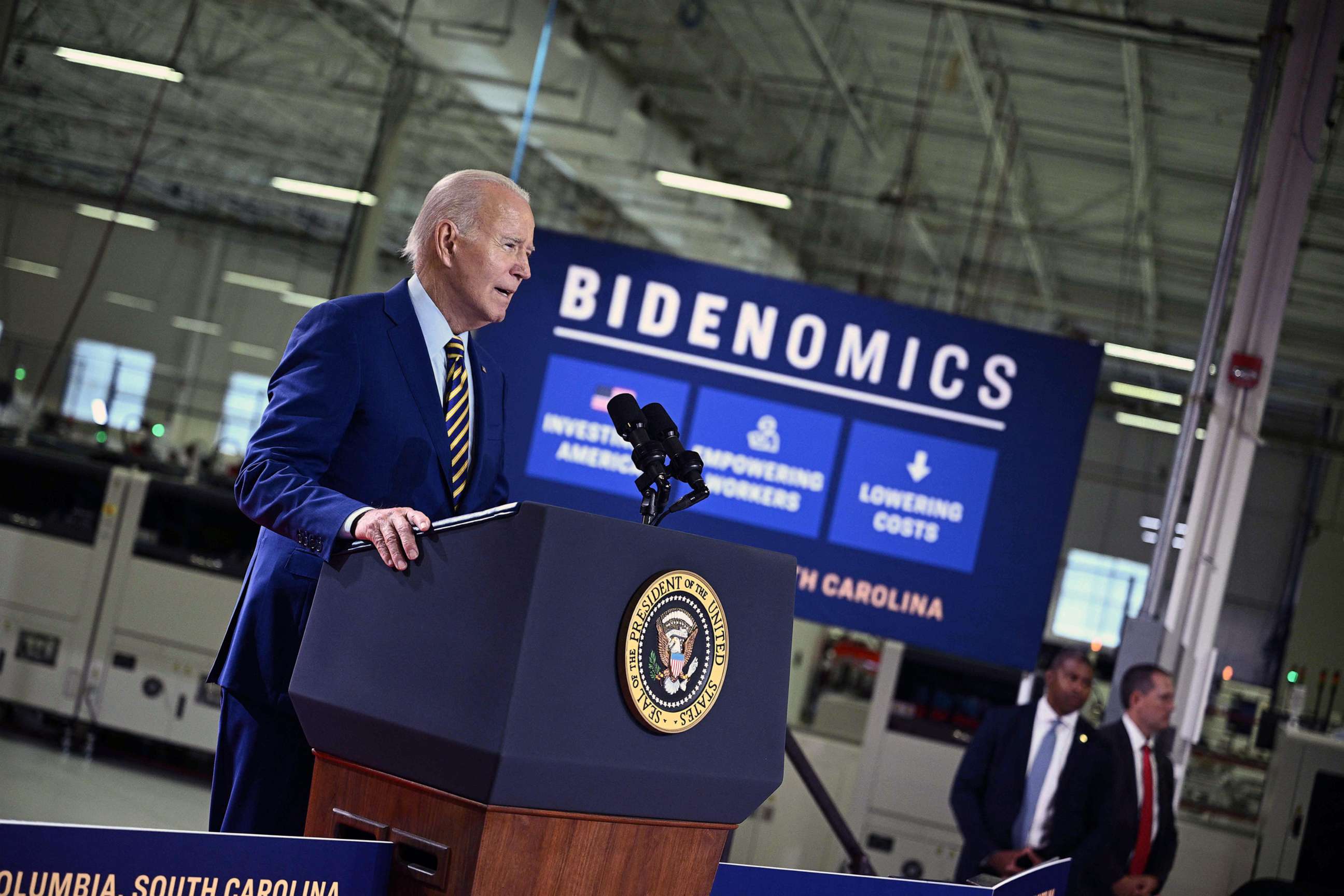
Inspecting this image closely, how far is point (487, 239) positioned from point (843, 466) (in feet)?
11.1

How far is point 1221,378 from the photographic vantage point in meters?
4.91

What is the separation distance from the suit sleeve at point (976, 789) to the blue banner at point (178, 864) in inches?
147

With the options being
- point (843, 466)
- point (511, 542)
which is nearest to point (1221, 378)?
point (843, 466)

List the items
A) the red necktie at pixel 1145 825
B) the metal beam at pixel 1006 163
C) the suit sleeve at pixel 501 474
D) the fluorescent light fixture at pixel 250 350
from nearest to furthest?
1. the suit sleeve at pixel 501 474
2. the red necktie at pixel 1145 825
3. the metal beam at pixel 1006 163
4. the fluorescent light fixture at pixel 250 350

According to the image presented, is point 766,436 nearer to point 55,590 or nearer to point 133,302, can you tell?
point 55,590

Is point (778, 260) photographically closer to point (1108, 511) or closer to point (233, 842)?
point (1108, 511)

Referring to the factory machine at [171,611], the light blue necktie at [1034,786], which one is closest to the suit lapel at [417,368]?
the light blue necktie at [1034,786]

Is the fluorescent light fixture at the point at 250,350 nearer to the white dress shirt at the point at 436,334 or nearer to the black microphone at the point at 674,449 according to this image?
the white dress shirt at the point at 436,334

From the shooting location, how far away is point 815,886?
1.43 metres

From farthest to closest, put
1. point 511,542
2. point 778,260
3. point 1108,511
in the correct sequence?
point 1108,511 → point 778,260 → point 511,542

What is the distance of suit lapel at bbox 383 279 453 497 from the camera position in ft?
4.91

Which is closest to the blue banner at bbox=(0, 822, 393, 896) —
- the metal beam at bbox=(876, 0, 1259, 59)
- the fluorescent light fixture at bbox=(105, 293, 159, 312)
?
the metal beam at bbox=(876, 0, 1259, 59)

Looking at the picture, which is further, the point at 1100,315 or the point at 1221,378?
the point at 1100,315

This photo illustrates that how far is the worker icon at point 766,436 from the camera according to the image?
4789 millimetres
